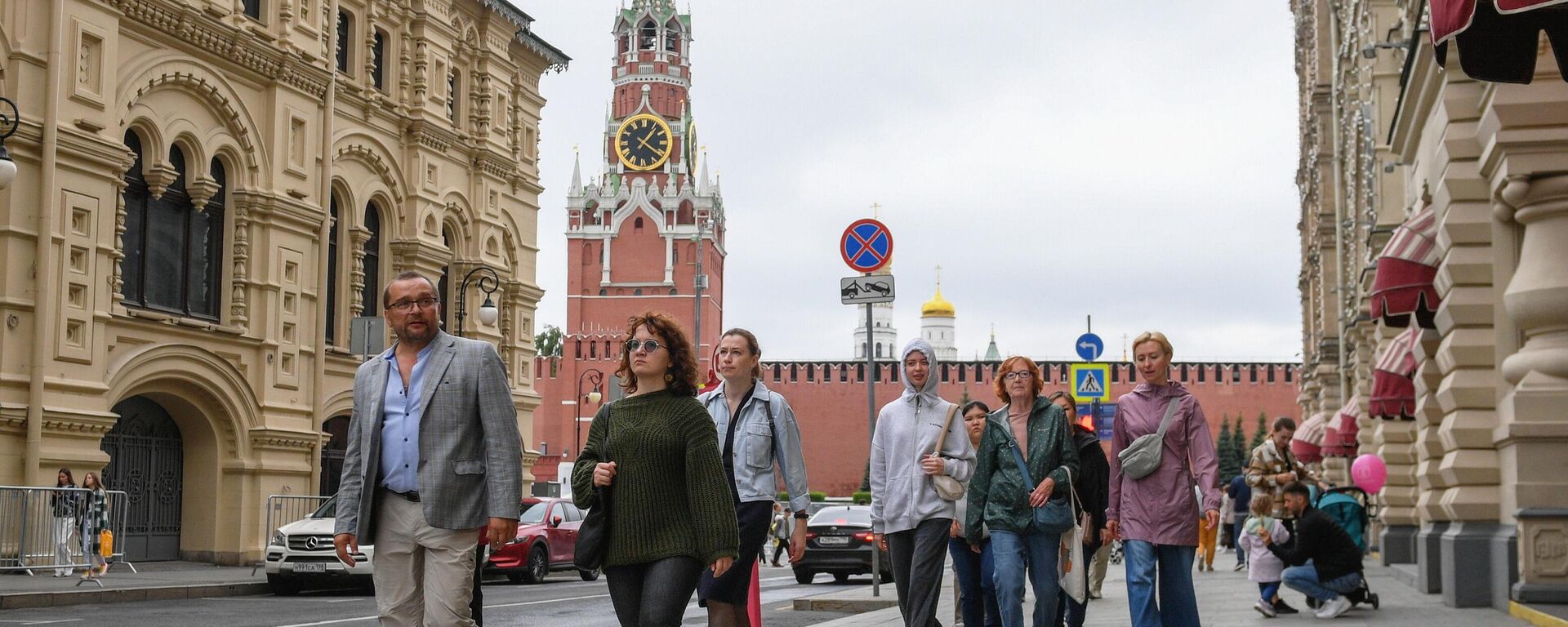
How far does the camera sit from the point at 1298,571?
13.8 meters

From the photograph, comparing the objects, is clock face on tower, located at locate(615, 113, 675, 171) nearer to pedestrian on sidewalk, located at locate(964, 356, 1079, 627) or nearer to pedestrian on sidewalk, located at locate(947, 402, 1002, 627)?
pedestrian on sidewalk, located at locate(947, 402, 1002, 627)

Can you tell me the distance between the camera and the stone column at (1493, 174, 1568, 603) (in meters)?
12.1

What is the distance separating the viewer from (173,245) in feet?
87.1

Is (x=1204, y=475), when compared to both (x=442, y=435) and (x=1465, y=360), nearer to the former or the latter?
(x=442, y=435)

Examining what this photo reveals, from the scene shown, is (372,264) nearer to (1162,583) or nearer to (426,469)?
(1162,583)

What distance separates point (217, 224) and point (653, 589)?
23399 mm

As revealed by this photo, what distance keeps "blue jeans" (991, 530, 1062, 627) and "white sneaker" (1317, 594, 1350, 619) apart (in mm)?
5147

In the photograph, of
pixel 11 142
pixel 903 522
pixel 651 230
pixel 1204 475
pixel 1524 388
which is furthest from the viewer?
pixel 651 230

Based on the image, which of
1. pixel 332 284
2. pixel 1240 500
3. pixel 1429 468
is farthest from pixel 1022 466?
pixel 332 284

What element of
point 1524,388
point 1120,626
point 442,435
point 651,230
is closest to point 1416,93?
point 1524,388

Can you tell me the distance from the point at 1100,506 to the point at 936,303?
6240 inches

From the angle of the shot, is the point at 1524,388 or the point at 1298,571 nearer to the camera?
the point at 1524,388

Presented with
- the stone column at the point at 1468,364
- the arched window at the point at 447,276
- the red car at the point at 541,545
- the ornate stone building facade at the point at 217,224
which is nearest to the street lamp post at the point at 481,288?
the arched window at the point at 447,276

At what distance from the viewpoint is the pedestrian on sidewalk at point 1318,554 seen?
13.5 metres
